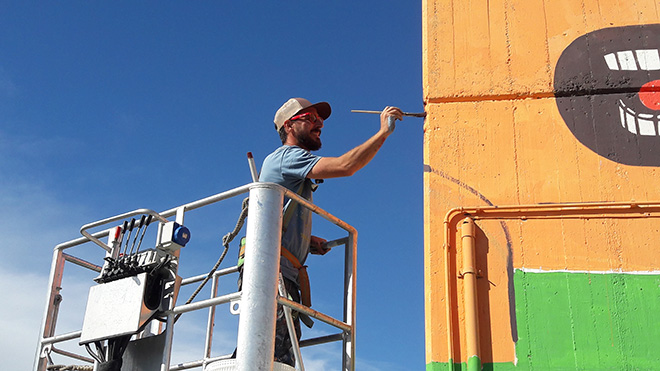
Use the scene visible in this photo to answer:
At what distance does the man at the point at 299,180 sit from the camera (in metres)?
5.00

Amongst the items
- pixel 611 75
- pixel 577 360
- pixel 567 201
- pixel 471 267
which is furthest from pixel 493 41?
pixel 577 360

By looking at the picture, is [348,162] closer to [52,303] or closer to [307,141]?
[307,141]

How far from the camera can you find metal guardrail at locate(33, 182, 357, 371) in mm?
4426

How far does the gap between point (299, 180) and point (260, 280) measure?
1.16m

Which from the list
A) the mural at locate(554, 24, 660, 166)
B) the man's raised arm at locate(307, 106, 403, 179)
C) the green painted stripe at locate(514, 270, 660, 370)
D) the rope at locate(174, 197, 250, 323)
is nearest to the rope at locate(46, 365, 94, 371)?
the rope at locate(174, 197, 250, 323)

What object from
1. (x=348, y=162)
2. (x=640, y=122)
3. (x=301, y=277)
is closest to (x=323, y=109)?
(x=348, y=162)

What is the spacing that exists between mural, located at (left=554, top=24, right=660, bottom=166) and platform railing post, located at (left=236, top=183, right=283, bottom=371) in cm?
246

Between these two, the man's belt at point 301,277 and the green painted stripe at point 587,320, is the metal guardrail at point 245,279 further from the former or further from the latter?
the green painted stripe at point 587,320

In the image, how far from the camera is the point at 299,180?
5.30 meters

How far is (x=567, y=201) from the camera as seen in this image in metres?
5.29

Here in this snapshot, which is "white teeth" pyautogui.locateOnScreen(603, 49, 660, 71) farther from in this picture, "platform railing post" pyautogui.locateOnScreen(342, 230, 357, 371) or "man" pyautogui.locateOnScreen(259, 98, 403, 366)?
"platform railing post" pyautogui.locateOnScreen(342, 230, 357, 371)

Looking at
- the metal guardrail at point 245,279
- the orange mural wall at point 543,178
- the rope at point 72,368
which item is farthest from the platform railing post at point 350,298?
the rope at point 72,368

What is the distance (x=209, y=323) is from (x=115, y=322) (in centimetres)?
192

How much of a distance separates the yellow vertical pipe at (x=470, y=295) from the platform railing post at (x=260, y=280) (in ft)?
4.35
